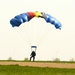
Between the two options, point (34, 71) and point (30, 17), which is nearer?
point (34, 71)

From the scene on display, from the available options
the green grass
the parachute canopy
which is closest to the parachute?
the parachute canopy

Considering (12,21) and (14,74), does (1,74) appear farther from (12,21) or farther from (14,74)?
(12,21)

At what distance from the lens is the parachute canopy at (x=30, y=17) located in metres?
37.2

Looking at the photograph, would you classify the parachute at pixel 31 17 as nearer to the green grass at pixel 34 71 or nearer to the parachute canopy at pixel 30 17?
the parachute canopy at pixel 30 17

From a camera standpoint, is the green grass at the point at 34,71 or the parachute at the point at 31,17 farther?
the parachute at the point at 31,17

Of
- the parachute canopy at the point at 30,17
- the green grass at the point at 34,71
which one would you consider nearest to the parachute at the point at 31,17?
the parachute canopy at the point at 30,17

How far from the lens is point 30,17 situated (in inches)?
1527

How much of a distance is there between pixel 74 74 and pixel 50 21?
54.5 feet

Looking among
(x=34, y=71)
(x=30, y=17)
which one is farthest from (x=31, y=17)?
(x=34, y=71)

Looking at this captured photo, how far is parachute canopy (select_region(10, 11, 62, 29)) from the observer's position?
3719 centimetres

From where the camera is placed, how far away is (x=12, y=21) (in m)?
37.8

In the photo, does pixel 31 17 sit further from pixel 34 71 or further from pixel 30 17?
pixel 34 71

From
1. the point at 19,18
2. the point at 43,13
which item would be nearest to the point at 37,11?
the point at 43,13

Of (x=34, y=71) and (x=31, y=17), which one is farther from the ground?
(x=31, y=17)
